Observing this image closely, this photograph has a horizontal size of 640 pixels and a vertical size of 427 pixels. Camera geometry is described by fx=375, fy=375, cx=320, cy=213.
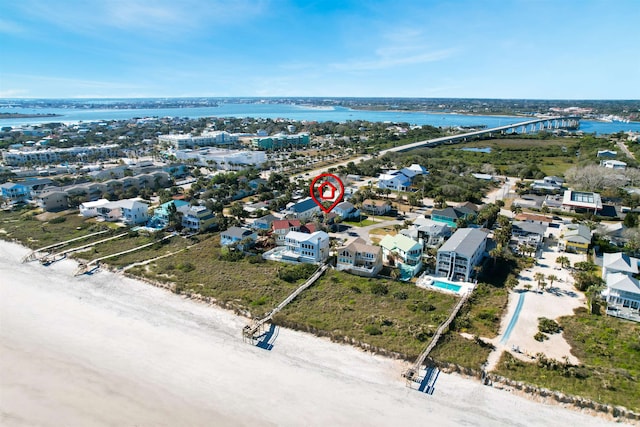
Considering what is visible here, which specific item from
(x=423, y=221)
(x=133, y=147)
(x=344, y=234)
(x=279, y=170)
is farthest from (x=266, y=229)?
(x=133, y=147)

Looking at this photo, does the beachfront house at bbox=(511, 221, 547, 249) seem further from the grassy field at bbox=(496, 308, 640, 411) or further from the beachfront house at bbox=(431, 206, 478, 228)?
the grassy field at bbox=(496, 308, 640, 411)

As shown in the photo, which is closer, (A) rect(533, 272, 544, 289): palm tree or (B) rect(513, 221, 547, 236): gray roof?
(A) rect(533, 272, 544, 289): palm tree

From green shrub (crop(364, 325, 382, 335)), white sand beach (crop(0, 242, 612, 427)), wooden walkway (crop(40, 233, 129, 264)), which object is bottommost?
white sand beach (crop(0, 242, 612, 427))

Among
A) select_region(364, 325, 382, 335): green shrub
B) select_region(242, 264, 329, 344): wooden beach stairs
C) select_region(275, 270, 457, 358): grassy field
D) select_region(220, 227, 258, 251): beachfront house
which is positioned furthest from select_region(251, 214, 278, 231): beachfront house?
select_region(364, 325, 382, 335): green shrub

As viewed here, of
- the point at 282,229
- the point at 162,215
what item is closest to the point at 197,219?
the point at 162,215

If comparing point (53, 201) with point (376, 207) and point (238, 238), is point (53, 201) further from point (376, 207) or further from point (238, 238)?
point (376, 207)

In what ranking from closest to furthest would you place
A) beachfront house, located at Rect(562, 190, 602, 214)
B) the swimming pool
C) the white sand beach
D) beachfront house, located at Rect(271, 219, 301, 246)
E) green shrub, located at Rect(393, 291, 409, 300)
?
the white sand beach → green shrub, located at Rect(393, 291, 409, 300) → the swimming pool → beachfront house, located at Rect(271, 219, 301, 246) → beachfront house, located at Rect(562, 190, 602, 214)

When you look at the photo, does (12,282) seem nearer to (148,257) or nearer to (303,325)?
(148,257)
